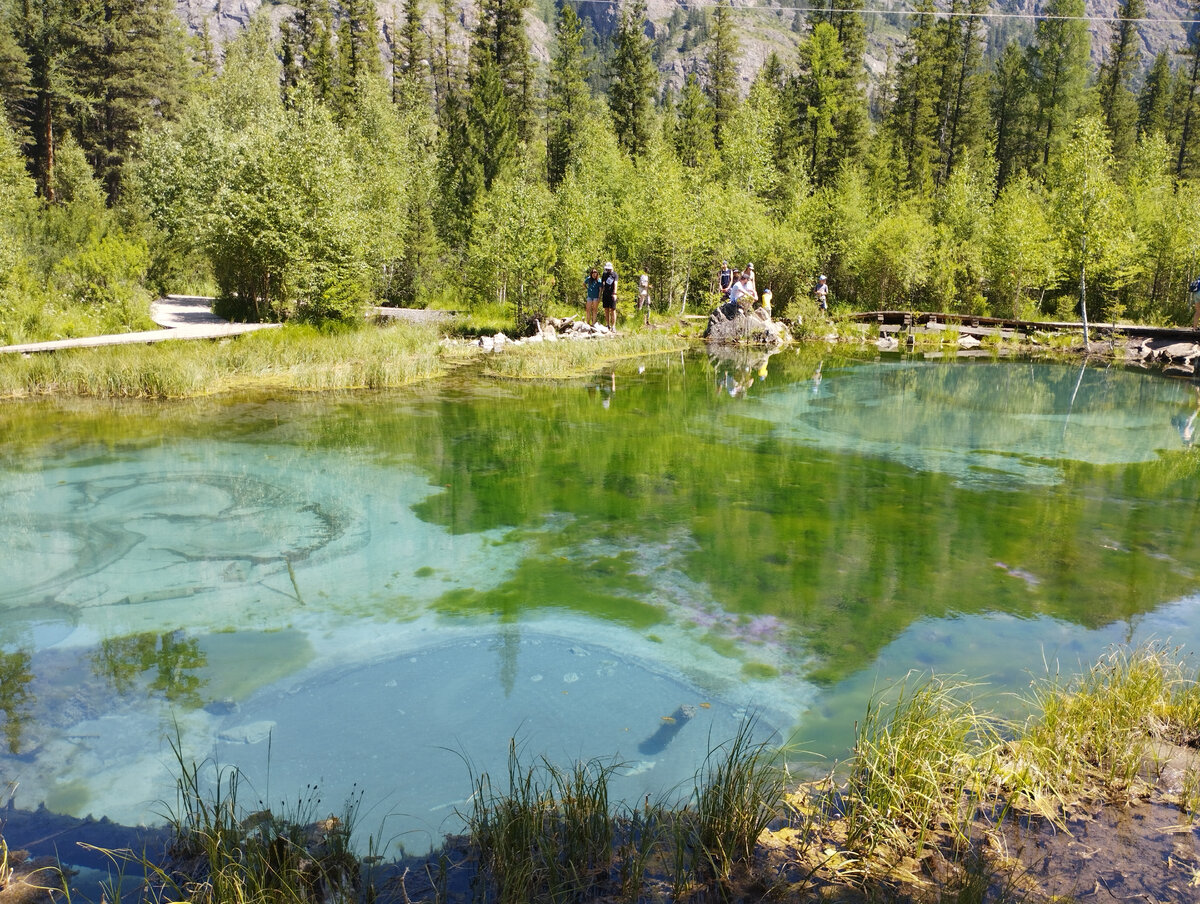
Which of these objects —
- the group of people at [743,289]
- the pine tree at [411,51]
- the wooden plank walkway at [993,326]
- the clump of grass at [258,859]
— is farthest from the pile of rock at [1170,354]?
the pine tree at [411,51]

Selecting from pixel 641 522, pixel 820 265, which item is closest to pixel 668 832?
pixel 641 522

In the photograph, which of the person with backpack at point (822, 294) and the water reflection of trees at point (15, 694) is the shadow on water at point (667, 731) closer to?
the water reflection of trees at point (15, 694)

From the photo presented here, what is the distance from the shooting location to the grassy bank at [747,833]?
340 cm

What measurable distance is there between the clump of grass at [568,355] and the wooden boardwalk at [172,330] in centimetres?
556

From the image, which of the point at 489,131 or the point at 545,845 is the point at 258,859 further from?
the point at 489,131

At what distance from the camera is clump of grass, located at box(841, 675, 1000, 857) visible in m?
3.74

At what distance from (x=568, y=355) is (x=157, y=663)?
14.9 m

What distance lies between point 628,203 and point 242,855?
28.2m

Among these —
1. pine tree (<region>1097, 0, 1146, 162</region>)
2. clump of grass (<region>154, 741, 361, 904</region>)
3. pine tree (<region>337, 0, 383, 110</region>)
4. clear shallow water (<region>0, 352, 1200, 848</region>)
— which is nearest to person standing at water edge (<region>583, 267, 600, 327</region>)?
clear shallow water (<region>0, 352, 1200, 848</region>)

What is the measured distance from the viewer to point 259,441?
11.8m

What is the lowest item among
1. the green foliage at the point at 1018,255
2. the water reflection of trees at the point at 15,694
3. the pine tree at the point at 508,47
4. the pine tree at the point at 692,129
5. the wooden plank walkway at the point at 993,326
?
the water reflection of trees at the point at 15,694

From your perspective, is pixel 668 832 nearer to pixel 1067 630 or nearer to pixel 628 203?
pixel 1067 630

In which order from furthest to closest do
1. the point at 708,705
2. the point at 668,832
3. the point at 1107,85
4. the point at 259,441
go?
the point at 1107,85, the point at 259,441, the point at 708,705, the point at 668,832

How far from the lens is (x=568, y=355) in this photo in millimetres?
19969
